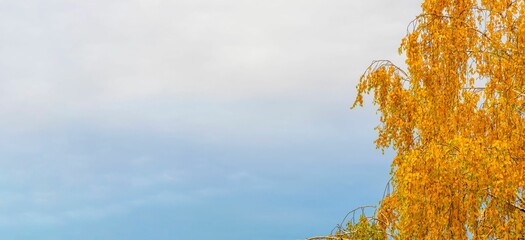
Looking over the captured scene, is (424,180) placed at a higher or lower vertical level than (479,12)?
lower

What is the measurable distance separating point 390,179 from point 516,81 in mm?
2859

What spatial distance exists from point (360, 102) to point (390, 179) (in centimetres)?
138

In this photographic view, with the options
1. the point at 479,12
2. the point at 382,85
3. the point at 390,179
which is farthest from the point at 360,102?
the point at 479,12

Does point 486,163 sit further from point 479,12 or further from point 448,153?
point 479,12

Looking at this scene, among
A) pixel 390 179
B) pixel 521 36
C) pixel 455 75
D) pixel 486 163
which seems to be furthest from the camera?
pixel 390 179

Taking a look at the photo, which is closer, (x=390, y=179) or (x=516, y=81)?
(x=516, y=81)

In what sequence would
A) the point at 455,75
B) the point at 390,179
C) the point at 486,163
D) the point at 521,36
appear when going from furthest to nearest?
the point at 390,179 → the point at 455,75 → the point at 521,36 → the point at 486,163

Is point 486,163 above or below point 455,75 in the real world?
below

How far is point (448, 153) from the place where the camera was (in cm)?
891

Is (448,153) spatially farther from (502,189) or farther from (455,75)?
(455,75)

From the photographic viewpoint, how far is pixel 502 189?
28.0ft

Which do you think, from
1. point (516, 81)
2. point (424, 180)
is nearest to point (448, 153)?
point (424, 180)

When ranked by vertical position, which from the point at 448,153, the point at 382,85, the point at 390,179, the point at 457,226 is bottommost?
the point at 457,226

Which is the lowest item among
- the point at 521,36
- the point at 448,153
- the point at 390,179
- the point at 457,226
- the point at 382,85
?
the point at 457,226
